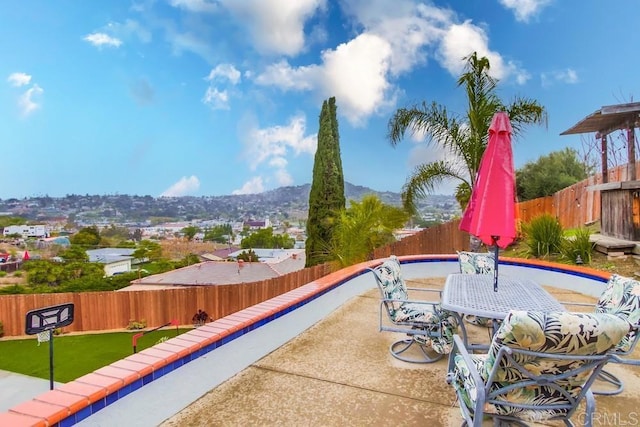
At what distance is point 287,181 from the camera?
52.1m

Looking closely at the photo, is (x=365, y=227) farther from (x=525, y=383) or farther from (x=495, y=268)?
(x=525, y=383)

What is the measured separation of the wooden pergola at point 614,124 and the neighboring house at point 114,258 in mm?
36664

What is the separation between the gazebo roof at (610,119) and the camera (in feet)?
24.8

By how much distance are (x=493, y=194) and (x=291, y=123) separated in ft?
112

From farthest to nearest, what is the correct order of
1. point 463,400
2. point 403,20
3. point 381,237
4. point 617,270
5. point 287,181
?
point 287,181 < point 403,20 < point 381,237 < point 617,270 < point 463,400

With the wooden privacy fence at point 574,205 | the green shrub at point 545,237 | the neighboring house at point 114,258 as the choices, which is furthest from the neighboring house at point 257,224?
the green shrub at point 545,237

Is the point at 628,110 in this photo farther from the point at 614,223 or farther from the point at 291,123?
the point at 291,123

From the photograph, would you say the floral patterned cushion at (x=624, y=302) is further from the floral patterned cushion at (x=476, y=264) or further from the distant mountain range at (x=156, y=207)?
the distant mountain range at (x=156, y=207)

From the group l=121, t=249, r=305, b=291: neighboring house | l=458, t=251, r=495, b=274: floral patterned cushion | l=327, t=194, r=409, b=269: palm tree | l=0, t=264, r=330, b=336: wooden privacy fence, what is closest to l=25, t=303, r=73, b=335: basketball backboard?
l=0, t=264, r=330, b=336: wooden privacy fence

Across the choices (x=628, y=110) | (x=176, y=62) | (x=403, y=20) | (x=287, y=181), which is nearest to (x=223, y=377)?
(x=628, y=110)

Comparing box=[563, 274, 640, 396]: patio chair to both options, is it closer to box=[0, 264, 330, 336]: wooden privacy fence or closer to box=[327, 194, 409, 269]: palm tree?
box=[327, 194, 409, 269]: palm tree

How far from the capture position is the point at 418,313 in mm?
3424

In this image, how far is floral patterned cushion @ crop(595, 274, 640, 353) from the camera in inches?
103

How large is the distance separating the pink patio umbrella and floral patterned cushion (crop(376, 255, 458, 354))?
587 mm
